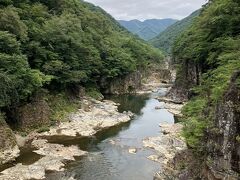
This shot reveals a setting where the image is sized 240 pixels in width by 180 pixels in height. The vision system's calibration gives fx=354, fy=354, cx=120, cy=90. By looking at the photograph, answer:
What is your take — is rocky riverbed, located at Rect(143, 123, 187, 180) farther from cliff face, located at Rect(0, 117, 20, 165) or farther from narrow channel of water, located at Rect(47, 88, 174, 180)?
cliff face, located at Rect(0, 117, 20, 165)

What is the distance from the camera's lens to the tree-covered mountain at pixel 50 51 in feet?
115

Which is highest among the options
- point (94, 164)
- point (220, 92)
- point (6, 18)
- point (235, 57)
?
point (6, 18)

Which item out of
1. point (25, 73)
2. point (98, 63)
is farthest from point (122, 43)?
point (25, 73)

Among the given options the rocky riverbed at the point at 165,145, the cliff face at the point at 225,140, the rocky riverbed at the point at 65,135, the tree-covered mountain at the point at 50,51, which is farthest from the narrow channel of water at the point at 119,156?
the cliff face at the point at 225,140

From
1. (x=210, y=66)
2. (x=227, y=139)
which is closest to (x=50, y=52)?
(x=210, y=66)

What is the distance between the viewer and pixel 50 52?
46656 millimetres

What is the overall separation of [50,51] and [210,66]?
20859 millimetres

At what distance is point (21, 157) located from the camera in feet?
95.5

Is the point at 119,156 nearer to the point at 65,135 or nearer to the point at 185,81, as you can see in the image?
the point at 65,135

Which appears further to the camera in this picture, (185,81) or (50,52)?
(185,81)

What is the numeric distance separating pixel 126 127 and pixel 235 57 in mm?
19545

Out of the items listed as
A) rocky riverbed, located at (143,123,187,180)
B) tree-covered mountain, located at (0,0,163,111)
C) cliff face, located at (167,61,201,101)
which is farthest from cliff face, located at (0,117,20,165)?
cliff face, located at (167,61,201,101)

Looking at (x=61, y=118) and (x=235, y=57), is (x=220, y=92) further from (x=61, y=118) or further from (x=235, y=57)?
(x=61, y=118)

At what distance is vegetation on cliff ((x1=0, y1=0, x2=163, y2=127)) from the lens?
3503 centimetres
